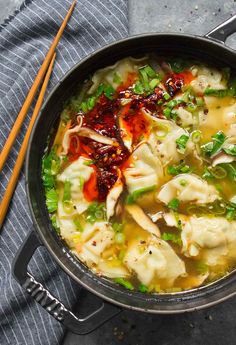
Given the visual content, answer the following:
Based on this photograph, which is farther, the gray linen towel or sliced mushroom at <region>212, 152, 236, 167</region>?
the gray linen towel

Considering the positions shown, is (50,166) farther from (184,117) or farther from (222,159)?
(222,159)

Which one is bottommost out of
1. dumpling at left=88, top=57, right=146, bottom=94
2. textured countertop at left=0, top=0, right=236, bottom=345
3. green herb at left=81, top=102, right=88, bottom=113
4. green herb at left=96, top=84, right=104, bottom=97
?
textured countertop at left=0, top=0, right=236, bottom=345

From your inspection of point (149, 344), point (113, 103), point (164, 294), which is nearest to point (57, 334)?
point (149, 344)

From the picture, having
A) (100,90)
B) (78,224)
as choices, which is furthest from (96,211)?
(100,90)

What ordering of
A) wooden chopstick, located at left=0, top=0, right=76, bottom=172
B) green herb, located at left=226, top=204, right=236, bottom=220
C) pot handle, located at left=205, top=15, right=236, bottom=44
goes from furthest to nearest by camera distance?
wooden chopstick, located at left=0, top=0, right=76, bottom=172, green herb, located at left=226, top=204, right=236, bottom=220, pot handle, located at left=205, top=15, right=236, bottom=44

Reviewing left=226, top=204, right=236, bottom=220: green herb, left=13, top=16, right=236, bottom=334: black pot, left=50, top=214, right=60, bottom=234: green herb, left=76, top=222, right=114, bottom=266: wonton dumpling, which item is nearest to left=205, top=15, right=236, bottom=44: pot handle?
left=13, top=16, right=236, bottom=334: black pot

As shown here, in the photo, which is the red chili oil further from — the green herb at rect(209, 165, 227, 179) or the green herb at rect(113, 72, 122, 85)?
the green herb at rect(209, 165, 227, 179)

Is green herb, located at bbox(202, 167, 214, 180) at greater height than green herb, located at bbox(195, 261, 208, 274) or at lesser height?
greater
